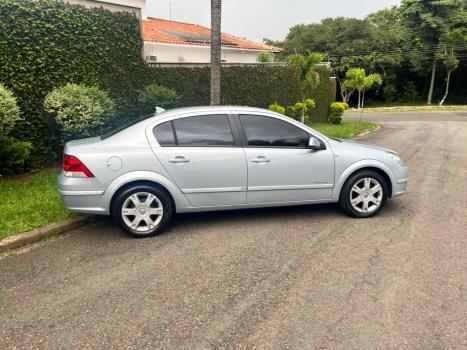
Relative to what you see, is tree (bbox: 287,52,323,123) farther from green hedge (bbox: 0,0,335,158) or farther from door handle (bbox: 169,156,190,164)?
door handle (bbox: 169,156,190,164)

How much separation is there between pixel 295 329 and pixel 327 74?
18439 millimetres

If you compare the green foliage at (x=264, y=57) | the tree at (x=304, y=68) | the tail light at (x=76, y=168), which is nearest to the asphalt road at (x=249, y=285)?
the tail light at (x=76, y=168)

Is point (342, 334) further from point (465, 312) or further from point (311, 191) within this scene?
point (311, 191)

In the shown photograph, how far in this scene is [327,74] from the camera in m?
19.7

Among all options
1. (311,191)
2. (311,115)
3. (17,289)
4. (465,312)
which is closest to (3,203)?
(17,289)

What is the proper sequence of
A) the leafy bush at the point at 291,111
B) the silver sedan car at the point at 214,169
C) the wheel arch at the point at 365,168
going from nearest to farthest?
the silver sedan car at the point at 214,169 < the wheel arch at the point at 365,168 < the leafy bush at the point at 291,111

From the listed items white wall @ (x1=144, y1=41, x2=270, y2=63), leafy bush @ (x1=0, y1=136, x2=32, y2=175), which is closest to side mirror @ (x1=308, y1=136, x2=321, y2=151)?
leafy bush @ (x1=0, y1=136, x2=32, y2=175)

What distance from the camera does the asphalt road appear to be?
2809 millimetres

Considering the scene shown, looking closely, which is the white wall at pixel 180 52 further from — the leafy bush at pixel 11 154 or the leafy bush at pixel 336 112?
the leafy bush at pixel 11 154

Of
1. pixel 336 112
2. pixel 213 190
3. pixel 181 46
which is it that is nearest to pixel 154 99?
pixel 213 190

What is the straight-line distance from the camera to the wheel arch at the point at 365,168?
5.10 metres

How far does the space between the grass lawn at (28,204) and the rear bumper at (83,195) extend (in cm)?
71

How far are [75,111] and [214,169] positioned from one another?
3.65 m

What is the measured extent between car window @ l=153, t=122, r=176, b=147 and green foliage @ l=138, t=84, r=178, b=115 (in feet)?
13.5
